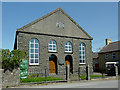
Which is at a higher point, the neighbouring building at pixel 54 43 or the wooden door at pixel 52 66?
the neighbouring building at pixel 54 43

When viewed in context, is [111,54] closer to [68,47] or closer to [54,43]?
[68,47]

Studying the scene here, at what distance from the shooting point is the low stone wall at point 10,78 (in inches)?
421

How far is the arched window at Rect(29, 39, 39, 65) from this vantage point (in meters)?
17.0

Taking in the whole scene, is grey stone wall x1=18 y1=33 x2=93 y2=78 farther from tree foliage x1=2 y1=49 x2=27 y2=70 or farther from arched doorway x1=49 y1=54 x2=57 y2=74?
tree foliage x1=2 y1=49 x2=27 y2=70

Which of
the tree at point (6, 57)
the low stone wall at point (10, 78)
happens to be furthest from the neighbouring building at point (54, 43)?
the tree at point (6, 57)

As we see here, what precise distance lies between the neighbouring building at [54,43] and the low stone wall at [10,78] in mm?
5286

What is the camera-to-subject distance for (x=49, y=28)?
60.7 ft

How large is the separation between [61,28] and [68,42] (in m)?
2.46

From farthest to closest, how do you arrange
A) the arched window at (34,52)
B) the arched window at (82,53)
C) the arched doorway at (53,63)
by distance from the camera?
1. the arched window at (82,53)
2. the arched doorway at (53,63)
3. the arched window at (34,52)

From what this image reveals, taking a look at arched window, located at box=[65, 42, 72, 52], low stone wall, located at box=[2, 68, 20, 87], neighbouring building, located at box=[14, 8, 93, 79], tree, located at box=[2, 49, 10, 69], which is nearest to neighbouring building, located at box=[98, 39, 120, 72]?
neighbouring building, located at box=[14, 8, 93, 79]

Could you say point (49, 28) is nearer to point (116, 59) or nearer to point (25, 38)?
point (25, 38)

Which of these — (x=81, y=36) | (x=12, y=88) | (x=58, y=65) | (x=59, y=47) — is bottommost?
(x=12, y=88)

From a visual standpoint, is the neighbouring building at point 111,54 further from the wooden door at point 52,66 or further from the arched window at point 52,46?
the arched window at point 52,46

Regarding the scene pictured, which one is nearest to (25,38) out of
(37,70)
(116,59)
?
(37,70)
